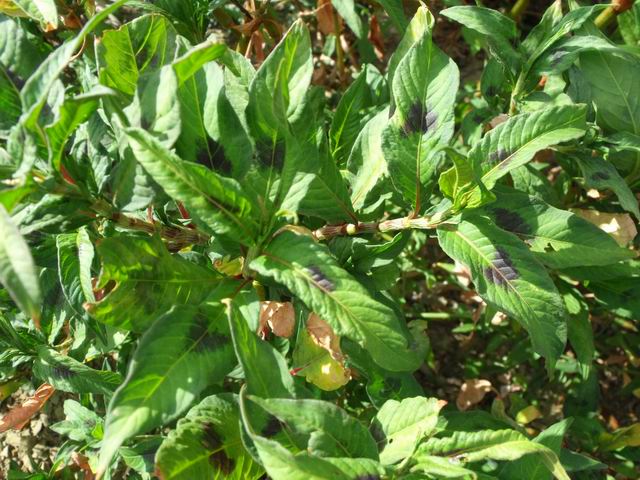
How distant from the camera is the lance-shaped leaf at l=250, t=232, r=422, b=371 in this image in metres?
1.14

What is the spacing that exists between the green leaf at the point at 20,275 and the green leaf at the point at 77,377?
78 cm

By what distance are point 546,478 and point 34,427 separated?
206cm

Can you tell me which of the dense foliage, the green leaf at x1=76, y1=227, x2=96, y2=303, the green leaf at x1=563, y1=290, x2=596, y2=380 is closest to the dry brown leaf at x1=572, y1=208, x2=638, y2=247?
the dense foliage

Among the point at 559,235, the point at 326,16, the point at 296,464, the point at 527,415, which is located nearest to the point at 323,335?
the point at 296,464

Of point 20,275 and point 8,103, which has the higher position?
point 8,103

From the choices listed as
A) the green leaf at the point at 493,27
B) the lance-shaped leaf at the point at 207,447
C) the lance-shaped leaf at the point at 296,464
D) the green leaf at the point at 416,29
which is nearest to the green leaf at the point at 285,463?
the lance-shaped leaf at the point at 296,464

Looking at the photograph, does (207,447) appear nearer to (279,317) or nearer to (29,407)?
(279,317)

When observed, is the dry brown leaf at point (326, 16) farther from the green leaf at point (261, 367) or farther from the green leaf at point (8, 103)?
the green leaf at point (261, 367)

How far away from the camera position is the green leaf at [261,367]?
45.8 inches

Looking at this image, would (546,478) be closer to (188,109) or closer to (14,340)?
(188,109)

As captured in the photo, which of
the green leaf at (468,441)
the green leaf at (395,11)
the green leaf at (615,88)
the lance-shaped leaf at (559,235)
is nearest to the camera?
the green leaf at (468,441)

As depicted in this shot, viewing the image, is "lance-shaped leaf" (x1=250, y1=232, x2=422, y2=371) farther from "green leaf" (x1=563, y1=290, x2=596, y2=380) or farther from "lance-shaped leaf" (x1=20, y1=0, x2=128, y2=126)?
"green leaf" (x1=563, y1=290, x2=596, y2=380)

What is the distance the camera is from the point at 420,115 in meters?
1.40

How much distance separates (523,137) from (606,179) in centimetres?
39
